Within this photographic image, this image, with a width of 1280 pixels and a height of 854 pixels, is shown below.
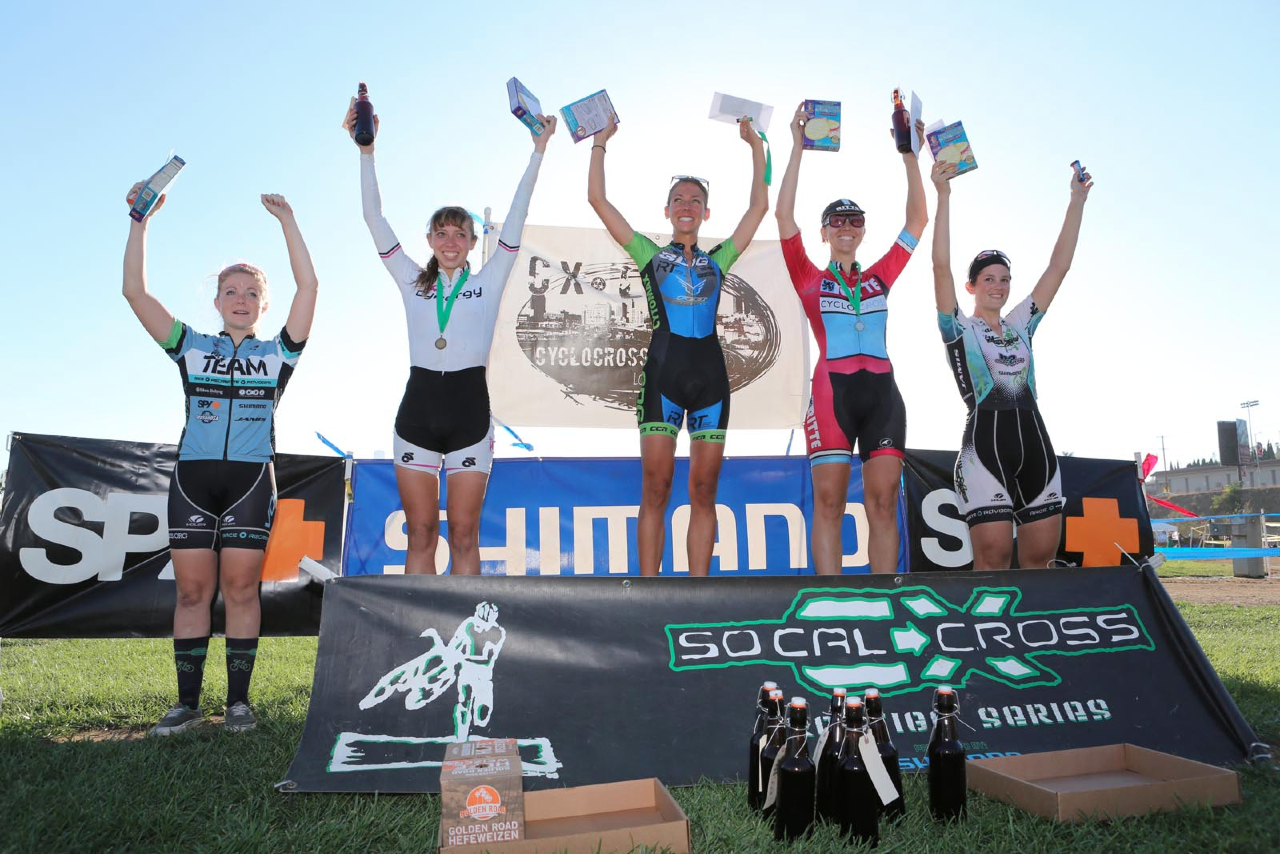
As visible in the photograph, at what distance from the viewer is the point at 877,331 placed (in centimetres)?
459

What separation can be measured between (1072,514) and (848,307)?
3629 mm

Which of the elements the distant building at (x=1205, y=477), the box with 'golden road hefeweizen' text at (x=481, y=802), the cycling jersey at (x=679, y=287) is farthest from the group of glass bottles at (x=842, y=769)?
the distant building at (x=1205, y=477)

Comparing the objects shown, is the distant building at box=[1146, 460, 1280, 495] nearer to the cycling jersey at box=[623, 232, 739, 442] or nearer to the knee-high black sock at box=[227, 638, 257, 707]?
the cycling jersey at box=[623, 232, 739, 442]

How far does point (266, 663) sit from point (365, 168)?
11.9ft

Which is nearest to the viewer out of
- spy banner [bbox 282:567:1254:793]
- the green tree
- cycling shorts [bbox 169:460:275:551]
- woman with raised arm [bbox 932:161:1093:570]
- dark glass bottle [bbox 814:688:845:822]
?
dark glass bottle [bbox 814:688:845:822]

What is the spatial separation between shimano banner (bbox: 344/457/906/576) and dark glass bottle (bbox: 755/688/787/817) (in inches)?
139

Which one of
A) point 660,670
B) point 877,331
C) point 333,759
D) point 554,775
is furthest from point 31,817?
point 877,331

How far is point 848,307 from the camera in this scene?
463 centimetres

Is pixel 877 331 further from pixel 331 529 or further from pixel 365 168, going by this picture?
pixel 331 529

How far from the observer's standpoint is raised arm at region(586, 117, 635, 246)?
475cm

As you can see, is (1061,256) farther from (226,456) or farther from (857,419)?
(226,456)

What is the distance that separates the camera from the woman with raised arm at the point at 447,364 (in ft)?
13.6

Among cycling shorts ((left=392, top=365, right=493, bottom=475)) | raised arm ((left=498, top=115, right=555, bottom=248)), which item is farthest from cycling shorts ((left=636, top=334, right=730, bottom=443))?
raised arm ((left=498, top=115, right=555, bottom=248))

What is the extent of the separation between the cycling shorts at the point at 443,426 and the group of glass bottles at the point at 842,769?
2275 millimetres
